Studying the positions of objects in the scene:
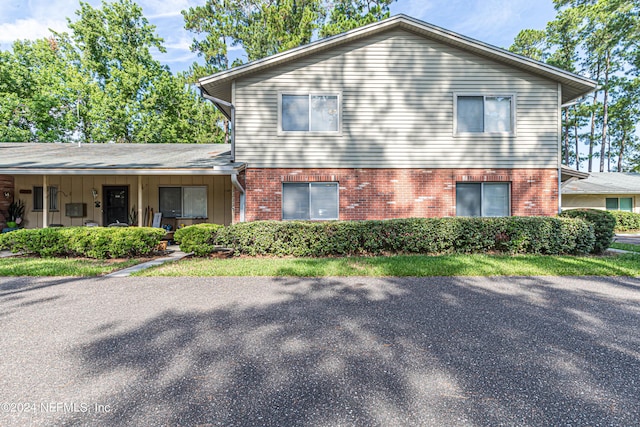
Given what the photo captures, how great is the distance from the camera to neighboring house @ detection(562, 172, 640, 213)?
17.1 metres

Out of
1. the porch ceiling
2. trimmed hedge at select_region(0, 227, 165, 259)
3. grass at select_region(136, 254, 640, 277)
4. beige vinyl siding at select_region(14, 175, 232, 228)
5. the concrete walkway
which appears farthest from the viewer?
beige vinyl siding at select_region(14, 175, 232, 228)

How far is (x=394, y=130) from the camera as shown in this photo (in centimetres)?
907

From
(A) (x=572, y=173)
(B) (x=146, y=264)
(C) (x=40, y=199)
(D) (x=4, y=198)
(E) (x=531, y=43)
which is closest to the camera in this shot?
(B) (x=146, y=264)

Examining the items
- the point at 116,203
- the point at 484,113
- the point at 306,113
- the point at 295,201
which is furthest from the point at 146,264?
the point at 484,113

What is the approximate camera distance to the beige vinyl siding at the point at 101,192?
11539 millimetres

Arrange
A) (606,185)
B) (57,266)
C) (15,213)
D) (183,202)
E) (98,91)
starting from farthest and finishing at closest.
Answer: (98,91), (606,185), (183,202), (15,213), (57,266)

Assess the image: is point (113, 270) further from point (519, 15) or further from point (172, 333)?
point (519, 15)

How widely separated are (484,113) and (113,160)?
40.0 feet

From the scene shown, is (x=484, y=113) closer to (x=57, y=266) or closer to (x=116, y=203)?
(x=57, y=266)

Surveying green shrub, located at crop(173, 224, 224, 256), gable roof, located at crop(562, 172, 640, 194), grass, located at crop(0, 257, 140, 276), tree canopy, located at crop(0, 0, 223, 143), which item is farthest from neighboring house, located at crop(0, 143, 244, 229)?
gable roof, located at crop(562, 172, 640, 194)

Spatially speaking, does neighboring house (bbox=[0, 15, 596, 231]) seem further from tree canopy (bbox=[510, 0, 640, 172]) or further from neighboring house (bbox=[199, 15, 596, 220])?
tree canopy (bbox=[510, 0, 640, 172])

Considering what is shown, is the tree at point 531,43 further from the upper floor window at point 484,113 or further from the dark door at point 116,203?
the dark door at point 116,203

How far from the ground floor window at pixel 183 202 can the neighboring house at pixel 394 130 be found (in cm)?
257

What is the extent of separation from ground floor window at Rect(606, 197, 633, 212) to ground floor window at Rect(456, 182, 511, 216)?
15.2m
